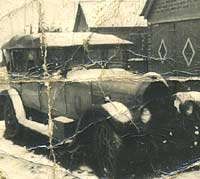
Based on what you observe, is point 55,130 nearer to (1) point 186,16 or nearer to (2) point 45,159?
(2) point 45,159

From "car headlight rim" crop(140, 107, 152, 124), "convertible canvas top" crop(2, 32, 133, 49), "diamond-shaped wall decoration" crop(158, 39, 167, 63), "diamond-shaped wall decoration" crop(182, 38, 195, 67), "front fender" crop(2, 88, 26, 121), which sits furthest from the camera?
"diamond-shaped wall decoration" crop(158, 39, 167, 63)

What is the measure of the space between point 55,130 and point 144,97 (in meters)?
1.50

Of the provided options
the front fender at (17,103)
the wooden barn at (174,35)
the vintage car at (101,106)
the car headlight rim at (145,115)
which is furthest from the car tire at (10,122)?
the wooden barn at (174,35)

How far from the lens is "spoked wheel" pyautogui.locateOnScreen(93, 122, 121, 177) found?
5.41 meters

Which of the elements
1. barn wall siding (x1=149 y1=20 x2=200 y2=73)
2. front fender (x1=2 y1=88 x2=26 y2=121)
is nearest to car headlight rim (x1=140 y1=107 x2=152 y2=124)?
front fender (x1=2 y1=88 x2=26 y2=121)

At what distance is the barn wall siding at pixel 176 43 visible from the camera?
13539mm

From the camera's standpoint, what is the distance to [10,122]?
26.6ft

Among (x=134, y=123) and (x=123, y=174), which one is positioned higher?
(x=134, y=123)

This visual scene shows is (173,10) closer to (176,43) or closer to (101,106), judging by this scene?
(176,43)

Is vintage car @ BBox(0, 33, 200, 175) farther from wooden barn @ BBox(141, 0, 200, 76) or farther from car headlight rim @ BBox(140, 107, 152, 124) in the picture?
wooden barn @ BBox(141, 0, 200, 76)

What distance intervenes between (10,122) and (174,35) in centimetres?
861

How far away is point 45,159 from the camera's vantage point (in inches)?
260

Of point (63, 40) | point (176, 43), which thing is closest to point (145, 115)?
point (63, 40)

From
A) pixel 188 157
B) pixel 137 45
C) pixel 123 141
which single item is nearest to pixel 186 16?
pixel 137 45
